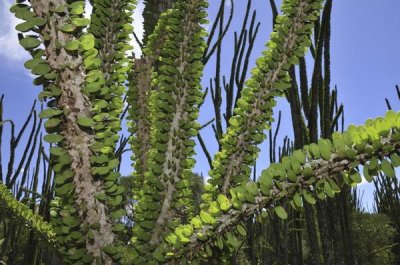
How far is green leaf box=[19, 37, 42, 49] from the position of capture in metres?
0.99

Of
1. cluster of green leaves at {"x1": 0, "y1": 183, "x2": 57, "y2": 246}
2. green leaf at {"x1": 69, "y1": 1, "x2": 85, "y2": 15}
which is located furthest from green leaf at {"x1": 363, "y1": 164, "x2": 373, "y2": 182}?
cluster of green leaves at {"x1": 0, "y1": 183, "x2": 57, "y2": 246}

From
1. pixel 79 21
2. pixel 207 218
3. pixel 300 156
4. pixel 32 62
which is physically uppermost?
pixel 79 21

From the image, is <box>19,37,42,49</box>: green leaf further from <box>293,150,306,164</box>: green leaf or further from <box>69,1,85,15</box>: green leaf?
<box>293,150,306,164</box>: green leaf

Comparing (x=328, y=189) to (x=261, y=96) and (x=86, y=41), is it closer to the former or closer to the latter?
(x=261, y=96)

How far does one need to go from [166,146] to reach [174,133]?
62 millimetres

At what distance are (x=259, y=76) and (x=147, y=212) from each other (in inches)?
27.1

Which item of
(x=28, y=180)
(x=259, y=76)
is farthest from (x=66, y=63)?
(x=28, y=180)

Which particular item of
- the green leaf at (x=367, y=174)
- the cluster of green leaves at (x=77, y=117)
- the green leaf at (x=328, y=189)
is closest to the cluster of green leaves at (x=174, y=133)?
the cluster of green leaves at (x=77, y=117)

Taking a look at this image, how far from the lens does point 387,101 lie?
4.11 metres

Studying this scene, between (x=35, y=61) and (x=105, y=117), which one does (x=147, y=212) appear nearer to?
(x=105, y=117)

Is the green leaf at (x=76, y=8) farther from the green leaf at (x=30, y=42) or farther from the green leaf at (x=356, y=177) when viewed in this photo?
the green leaf at (x=356, y=177)

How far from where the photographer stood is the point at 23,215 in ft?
5.94

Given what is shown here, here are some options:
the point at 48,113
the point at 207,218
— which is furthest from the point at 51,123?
the point at 207,218

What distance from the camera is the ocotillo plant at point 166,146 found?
3.28 feet
